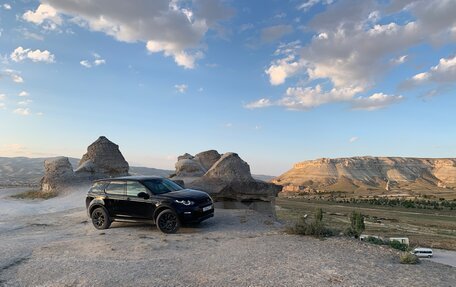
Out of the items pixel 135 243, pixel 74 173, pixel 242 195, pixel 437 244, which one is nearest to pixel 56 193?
pixel 74 173

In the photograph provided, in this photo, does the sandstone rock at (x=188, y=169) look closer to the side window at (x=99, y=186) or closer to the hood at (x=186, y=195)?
the side window at (x=99, y=186)

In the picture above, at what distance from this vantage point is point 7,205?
24.8 meters

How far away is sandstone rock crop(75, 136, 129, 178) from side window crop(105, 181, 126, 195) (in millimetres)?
17143

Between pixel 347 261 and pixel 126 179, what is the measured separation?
27.0ft

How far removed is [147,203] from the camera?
13.5m

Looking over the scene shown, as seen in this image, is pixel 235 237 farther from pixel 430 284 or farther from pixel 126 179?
pixel 430 284

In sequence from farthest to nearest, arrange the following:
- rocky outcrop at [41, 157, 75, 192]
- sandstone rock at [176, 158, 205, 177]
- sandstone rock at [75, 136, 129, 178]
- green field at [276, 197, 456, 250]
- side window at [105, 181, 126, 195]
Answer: green field at [276, 197, 456, 250], sandstone rock at [75, 136, 129, 178], rocky outcrop at [41, 157, 75, 192], sandstone rock at [176, 158, 205, 177], side window at [105, 181, 126, 195]

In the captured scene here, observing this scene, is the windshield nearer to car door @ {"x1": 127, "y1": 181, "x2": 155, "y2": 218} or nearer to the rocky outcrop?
car door @ {"x1": 127, "y1": 181, "x2": 155, "y2": 218}

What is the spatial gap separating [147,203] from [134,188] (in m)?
0.79

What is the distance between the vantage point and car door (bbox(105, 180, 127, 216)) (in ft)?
45.7

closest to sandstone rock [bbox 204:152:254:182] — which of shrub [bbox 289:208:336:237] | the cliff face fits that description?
shrub [bbox 289:208:336:237]

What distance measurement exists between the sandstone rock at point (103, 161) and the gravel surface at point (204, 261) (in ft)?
56.4

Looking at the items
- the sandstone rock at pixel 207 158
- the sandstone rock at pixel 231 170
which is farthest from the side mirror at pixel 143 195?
the sandstone rock at pixel 207 158

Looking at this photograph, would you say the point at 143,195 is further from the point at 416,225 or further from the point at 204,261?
the point at 416,225
